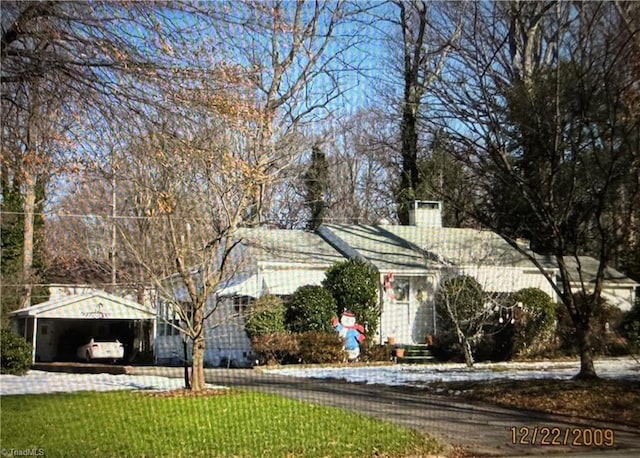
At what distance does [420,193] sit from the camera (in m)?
22.0

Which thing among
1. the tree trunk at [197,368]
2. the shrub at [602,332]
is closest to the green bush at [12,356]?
the tree trunk at [197,368]

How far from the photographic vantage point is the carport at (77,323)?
1445 cm

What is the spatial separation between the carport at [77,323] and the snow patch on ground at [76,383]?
3.83 feet

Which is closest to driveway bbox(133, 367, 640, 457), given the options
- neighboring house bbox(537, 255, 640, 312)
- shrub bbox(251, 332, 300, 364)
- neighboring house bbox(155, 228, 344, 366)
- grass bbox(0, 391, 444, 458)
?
grass bbox(0, 391, 444, 458)

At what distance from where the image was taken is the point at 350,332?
61.4ft

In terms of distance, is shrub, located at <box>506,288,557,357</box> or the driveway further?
shrub, located at <box>506,288,557,357</box>

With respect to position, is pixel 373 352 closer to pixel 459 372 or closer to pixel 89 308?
pixel 459 372

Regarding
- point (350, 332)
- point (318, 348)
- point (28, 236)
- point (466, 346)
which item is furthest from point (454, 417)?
point (350, 332)

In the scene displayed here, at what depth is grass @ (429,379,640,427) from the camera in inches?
418

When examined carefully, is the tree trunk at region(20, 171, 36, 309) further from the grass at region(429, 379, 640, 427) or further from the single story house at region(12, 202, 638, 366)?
the grass at region(429, 379, 640, 427)

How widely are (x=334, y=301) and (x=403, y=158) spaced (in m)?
4.04

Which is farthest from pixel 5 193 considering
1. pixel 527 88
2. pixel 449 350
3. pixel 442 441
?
pixel 449 350

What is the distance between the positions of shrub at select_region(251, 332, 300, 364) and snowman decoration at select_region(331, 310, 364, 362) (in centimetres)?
142

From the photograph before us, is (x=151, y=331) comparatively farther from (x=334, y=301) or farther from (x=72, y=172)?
(x=72, y=172)
